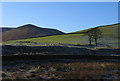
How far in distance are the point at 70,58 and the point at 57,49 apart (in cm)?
1425

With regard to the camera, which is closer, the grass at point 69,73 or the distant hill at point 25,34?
the grass at point 69,73

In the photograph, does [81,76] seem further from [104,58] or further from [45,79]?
[104,58]

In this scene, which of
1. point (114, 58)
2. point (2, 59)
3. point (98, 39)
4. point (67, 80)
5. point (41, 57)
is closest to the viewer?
point (67, 80)

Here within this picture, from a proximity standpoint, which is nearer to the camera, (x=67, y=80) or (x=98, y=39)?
(x=67, y=80)

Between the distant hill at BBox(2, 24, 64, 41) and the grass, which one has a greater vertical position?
the distant hill at BBox(2, 24, 64, 41)

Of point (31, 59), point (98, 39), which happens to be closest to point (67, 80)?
point (31, 59)

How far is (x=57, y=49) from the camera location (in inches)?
1969

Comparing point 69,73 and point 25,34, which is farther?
point 25,34

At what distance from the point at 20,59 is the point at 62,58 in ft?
24.4

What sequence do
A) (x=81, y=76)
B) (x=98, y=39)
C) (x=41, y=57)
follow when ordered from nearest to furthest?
(x=81, y=76)
(x=41, y=57)
(x=98, y=39)

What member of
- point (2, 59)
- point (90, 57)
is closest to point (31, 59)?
point (2, 59)

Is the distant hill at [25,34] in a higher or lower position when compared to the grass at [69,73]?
higher

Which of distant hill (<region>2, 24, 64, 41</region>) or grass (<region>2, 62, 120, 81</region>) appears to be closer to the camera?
grass (<region>2, 62, 120, 81</region>)

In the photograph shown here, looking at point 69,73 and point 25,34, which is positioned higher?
point 25,34
